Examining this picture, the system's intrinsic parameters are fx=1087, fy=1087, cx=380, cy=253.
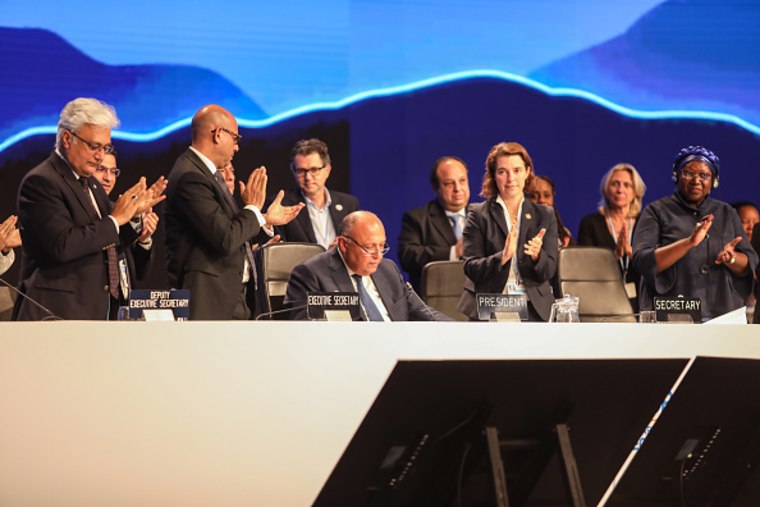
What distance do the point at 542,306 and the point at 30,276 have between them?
6.00 ft

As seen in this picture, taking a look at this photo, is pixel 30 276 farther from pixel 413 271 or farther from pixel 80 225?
pixel 413 271

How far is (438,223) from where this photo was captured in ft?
16.9

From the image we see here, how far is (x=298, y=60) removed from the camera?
6316 mm

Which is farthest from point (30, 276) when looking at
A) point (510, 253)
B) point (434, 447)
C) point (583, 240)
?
point (583, 240)

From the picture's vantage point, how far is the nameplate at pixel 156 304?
2951 millimetres

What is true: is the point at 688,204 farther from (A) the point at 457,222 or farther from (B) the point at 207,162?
(B) the point at 207,162

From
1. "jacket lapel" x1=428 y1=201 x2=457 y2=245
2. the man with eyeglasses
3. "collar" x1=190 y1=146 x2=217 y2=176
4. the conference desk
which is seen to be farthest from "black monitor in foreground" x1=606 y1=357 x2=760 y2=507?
"jacket lapel" x1=428 y1=201 x2=457 y2=245

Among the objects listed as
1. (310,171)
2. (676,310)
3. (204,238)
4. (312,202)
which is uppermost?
(310,171)

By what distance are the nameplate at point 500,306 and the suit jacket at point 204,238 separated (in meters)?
0.82

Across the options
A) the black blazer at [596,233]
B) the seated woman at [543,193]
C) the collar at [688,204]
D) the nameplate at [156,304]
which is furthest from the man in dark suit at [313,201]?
the nameplate at [156,304]

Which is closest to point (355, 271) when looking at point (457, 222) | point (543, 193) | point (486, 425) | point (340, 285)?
point (340, 285)

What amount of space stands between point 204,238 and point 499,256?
42.2 inches

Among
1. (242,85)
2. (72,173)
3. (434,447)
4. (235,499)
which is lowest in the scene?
(235,499)

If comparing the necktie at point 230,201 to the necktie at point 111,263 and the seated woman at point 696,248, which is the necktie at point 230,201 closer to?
the necktie at point 111,263
